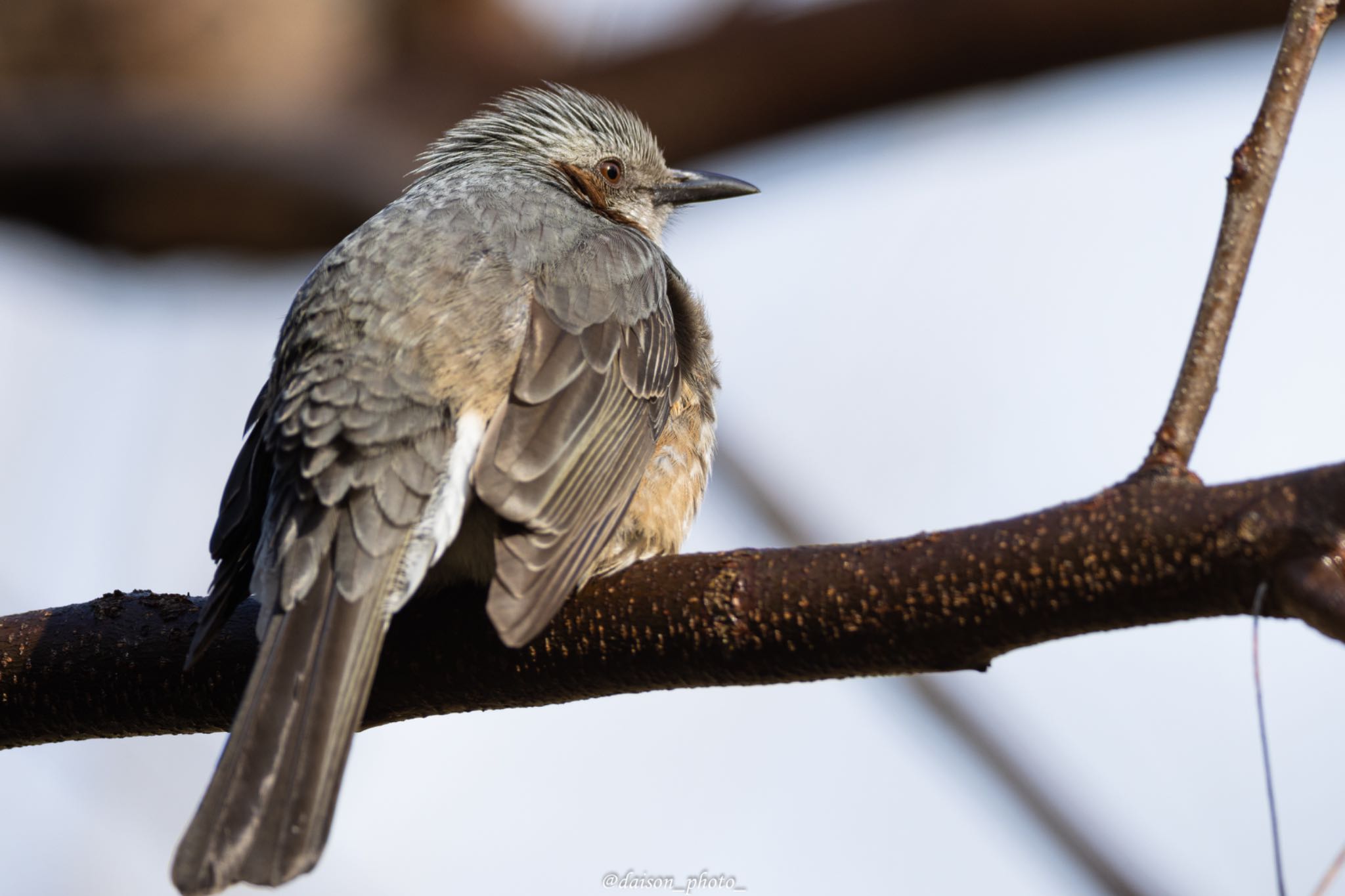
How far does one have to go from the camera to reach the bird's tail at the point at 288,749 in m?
2.48

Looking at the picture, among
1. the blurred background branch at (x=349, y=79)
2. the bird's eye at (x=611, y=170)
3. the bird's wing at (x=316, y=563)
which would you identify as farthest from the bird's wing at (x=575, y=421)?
the blurred background branch at (x=349, y=79)

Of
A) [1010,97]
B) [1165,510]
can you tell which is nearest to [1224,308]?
[1165,510]

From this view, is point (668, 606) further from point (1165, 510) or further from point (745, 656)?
point (1165, 510)

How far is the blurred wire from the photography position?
4.32m

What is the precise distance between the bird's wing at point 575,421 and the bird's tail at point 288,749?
304 mm

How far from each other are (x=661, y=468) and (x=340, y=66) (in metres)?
5.87

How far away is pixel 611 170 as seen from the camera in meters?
5.12

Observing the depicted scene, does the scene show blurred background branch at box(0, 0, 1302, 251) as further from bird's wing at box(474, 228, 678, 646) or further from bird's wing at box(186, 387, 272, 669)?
bird's wing at box(186, 387, 272, 669)

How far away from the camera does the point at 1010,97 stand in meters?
6.44

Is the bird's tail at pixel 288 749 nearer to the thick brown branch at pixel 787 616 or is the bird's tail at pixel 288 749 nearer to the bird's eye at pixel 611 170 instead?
the thick brown branch at pixel 787 616

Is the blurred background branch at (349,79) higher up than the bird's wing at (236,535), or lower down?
higher up

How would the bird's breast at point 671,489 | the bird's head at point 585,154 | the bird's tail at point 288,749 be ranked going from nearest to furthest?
the bird's tail at point 288,749 < the bird's breast at point 671,489 < the bird's head at point 585,154

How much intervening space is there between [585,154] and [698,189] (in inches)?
18.2

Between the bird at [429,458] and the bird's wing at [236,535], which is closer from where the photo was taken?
the bird at [429,458]
